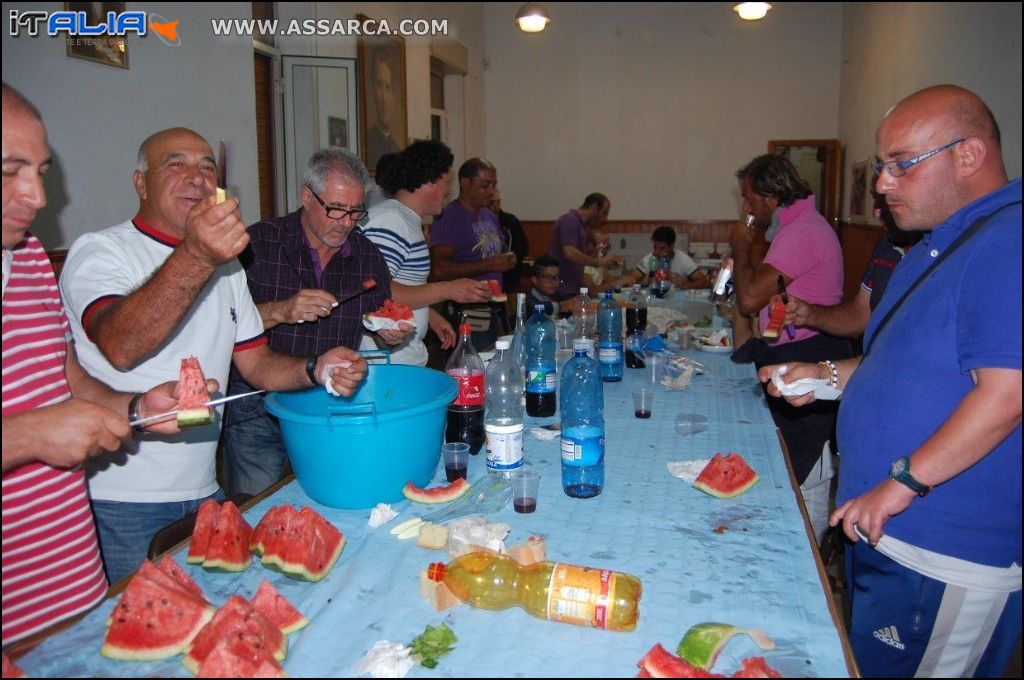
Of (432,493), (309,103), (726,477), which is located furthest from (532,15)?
(432,493)

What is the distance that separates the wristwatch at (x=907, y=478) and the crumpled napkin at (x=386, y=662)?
1235mm

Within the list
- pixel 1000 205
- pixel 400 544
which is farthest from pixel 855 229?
pixel 400 544

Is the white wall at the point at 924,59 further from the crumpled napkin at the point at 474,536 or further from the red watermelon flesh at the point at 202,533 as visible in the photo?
the red watermelon flesh at the point at 202,533

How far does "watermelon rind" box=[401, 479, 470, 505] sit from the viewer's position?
2008 mm

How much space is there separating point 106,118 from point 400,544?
345 centimetres

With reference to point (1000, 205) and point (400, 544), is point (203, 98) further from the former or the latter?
point (1000, 205)

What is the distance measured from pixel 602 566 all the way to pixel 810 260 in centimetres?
261

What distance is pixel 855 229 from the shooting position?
30.5 ft

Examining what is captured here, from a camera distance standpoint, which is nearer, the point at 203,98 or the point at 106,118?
the point at 106,118

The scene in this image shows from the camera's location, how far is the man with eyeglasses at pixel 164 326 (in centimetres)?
189

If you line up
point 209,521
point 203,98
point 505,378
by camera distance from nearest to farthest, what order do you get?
point 209,521, point 505,378, point 203,98

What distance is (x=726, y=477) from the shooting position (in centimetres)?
216

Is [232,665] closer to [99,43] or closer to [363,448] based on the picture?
[363,448]

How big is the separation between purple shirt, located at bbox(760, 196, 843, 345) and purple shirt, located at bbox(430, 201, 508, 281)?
2.32 m
